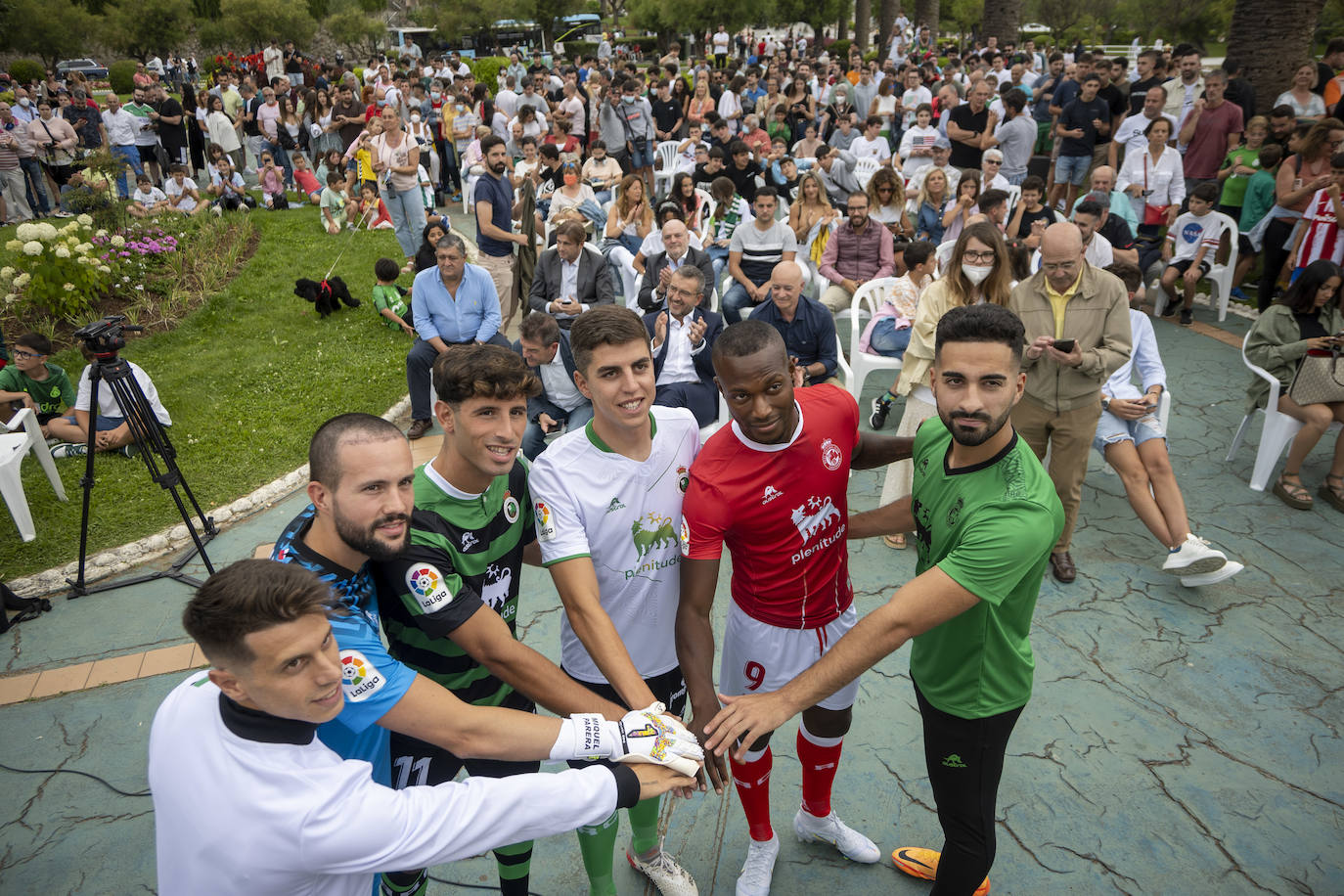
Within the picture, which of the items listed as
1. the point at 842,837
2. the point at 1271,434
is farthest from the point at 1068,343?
the point at 842,837

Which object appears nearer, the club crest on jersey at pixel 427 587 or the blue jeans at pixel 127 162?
the club crest on jersey at pixel 427 587

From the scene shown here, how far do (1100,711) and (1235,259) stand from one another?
22.7 ft

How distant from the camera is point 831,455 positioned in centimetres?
269

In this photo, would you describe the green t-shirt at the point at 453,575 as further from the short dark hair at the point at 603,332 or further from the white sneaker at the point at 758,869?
the white sneaker at the point at 758,869

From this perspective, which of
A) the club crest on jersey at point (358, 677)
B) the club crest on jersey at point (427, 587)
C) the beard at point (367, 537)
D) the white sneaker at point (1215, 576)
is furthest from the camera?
the white sneaker at point (1215, 576)

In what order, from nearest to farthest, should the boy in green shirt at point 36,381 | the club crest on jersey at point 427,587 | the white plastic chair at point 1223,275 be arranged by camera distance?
the club crest on jersey at point 427,587 → the boy in green shirt at point 36,381 → the white plastic chair at point 1223,275

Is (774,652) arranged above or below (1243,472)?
above

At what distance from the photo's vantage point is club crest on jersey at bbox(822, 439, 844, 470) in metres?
2.67

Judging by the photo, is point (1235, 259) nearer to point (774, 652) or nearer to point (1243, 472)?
point (1243, 472)

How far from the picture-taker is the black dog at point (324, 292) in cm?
981

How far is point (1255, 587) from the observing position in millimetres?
4629

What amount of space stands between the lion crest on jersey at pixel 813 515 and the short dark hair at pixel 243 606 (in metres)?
1.52

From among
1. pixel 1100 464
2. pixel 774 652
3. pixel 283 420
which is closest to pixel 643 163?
pixel 283 420

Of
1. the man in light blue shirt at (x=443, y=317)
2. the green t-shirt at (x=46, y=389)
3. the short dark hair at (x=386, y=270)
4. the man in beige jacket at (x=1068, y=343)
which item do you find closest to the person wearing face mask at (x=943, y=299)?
the man in beige jacket at (x=1068, y=343)
